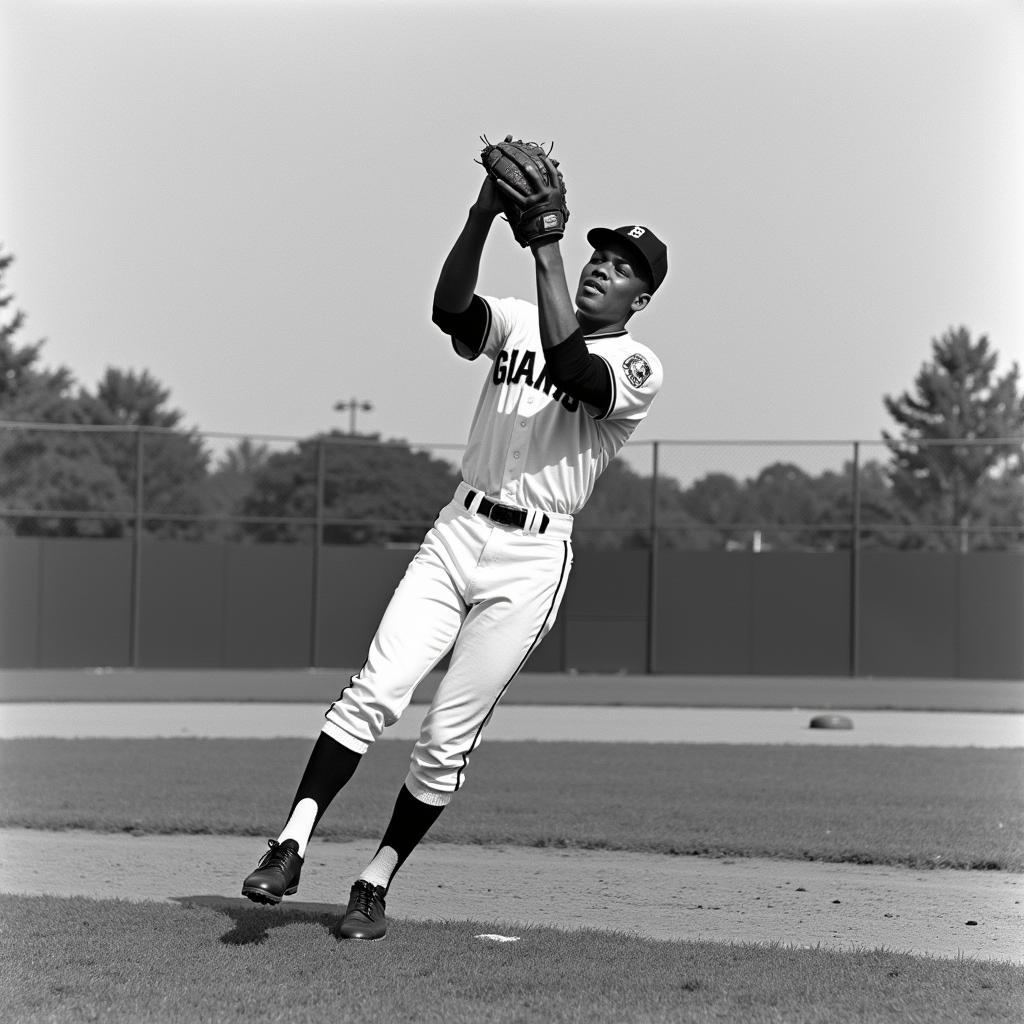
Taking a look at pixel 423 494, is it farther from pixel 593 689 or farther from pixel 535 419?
pixel 535 419

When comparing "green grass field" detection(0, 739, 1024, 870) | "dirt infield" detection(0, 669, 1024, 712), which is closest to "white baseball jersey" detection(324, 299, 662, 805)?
"green grass field" detection(0, 739, 1024, 870)

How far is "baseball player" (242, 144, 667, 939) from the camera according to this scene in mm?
4355

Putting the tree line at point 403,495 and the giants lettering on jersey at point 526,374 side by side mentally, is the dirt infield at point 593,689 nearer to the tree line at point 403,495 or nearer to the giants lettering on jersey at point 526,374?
the tree line at point 403,495

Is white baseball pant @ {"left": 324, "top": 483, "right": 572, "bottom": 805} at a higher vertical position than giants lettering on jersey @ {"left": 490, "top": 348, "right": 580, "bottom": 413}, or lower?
lower

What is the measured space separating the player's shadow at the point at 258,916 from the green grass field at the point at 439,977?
0.04 feet

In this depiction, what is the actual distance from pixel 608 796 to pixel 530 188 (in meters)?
4.99

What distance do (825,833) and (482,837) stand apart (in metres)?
1.69

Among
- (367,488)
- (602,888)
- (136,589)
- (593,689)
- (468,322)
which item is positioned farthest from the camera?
(367,488)

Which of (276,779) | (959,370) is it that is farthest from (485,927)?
(959,370)

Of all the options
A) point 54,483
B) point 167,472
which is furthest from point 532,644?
point 167,472

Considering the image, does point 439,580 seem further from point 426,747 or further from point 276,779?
point 276,779

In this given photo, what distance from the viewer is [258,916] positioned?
4.62 meters

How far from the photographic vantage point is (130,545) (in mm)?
24500

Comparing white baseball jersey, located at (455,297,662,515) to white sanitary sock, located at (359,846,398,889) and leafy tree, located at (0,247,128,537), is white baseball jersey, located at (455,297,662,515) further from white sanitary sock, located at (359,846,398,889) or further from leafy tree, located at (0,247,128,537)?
leafy tree, located at (0,247,128,537)
